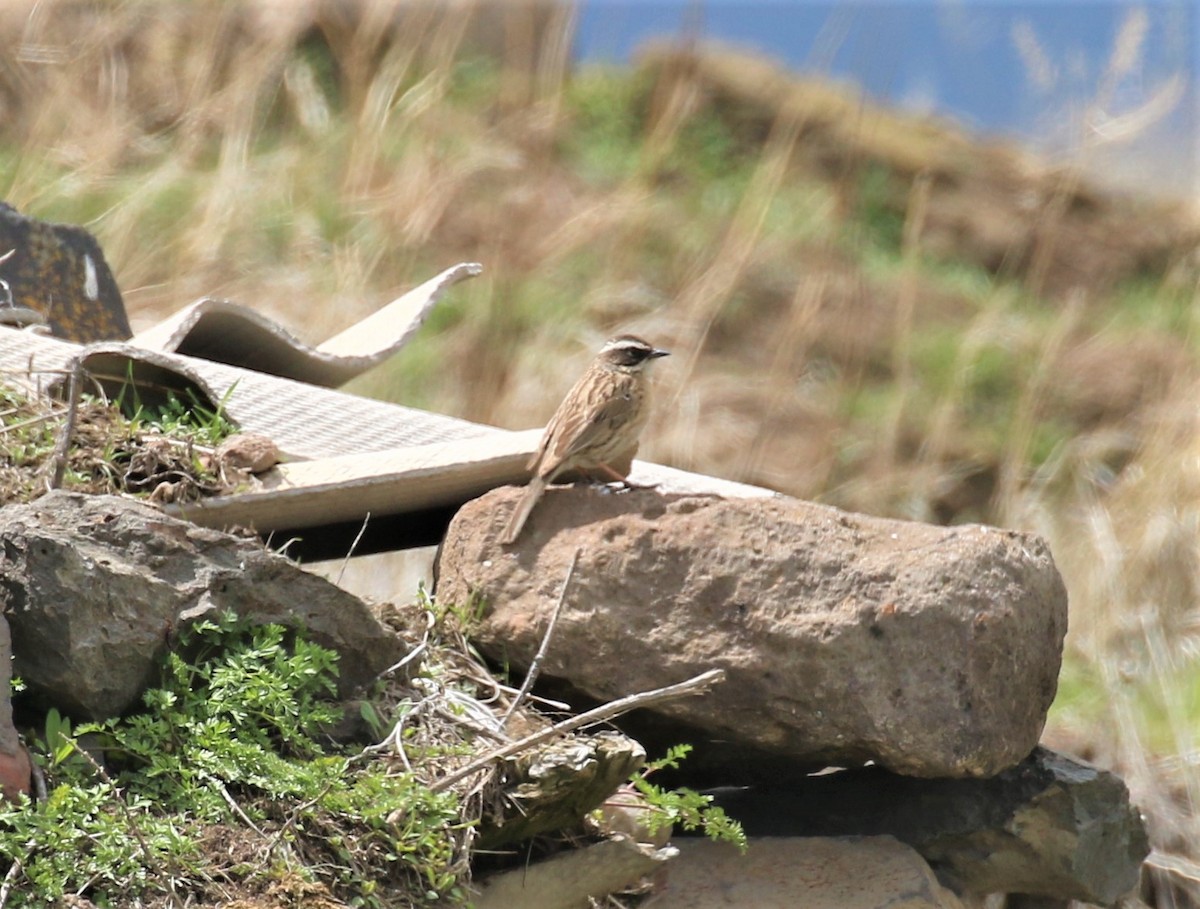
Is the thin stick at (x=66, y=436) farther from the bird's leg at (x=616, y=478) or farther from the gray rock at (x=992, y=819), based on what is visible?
the gray rock at (x=992, y=819)

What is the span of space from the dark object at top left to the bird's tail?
81.7 inches

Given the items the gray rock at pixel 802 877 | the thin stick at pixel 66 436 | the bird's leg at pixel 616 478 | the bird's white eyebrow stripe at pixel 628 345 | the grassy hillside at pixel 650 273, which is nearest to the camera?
the thin stick at pixel 66 436

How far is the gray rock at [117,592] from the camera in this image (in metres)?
3.16

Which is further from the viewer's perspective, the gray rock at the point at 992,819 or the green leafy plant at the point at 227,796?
the gray rock at the point at 992,819

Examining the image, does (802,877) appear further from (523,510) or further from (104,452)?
(104,452)

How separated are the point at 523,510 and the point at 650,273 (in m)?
8.85

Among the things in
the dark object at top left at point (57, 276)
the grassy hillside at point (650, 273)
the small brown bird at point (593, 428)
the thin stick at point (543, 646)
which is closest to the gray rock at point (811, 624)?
the thin stick at point (543, 646)

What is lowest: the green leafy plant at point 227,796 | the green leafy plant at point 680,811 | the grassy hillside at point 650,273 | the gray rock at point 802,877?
the grassy hillside at point 650,273

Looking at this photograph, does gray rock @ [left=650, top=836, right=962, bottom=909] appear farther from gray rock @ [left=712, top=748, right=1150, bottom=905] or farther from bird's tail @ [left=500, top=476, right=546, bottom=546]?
bird's tail @ [left=500, top=476, right=546, bottom=546]

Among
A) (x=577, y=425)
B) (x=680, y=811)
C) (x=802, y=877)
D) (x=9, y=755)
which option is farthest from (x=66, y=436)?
(x=802, y=877)

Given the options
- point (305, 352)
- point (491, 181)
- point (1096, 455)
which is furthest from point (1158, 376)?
point (305, 352)

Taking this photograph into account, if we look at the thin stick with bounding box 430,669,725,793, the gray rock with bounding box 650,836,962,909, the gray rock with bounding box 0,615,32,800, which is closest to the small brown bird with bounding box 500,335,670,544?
the thin stick with bounding box 430,669,725,793

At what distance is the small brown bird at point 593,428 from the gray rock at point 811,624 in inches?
6.3

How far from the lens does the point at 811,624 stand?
3.66m
